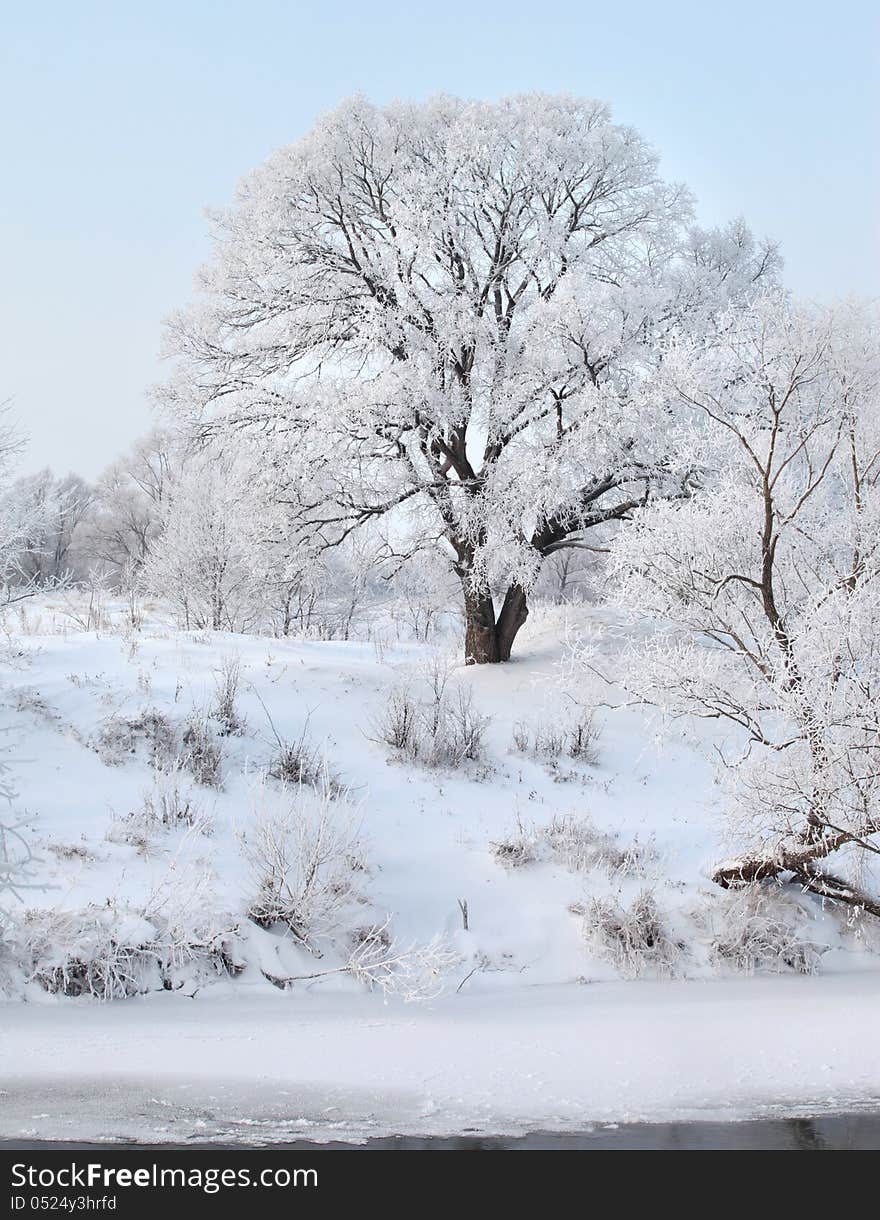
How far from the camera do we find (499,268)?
54.3 ft

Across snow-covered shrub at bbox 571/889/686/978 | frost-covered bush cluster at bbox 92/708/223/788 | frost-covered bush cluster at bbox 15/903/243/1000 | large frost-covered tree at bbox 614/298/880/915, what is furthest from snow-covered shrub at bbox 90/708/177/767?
large frost-covered tree at bbox 614/298/880/915

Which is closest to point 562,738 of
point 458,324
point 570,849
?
point 570,849

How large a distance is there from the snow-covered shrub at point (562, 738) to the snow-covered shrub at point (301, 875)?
4.56m

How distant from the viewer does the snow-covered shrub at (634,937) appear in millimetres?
9500

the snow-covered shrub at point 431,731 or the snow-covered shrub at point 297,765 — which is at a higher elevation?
the snow-covered shrub at point 431,731

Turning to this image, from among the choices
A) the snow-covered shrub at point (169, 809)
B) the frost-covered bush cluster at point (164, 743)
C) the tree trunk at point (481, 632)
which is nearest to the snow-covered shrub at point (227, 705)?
the frost-covered bush cluster at point (164, 743)

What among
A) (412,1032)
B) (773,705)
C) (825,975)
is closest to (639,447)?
(773,705)

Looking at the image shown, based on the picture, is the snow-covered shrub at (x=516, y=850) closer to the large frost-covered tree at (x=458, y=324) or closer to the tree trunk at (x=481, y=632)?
the large frost-covered tree at (x=458, y=324)

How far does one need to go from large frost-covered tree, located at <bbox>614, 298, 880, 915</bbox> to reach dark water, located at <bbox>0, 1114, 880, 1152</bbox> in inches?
140

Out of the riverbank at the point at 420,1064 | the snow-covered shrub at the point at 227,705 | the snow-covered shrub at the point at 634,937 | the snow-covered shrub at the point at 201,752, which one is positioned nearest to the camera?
the riverbank at the point at 420,1064

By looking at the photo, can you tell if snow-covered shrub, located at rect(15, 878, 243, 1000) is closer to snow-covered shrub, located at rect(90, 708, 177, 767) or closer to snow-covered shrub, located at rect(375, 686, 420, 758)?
snow-covered shrub, located at rect(90, 708, 177, 767)

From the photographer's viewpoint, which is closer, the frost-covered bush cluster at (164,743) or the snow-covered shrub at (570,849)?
the snow-covered shrub at (570,849)

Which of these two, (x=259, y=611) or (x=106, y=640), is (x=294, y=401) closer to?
(x=106, y=640)

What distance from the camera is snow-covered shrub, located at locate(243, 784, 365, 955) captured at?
9.02 m
